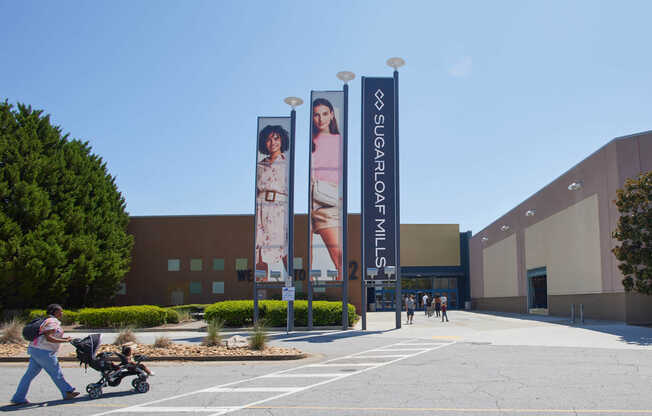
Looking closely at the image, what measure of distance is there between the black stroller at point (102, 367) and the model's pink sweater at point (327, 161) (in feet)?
59.2

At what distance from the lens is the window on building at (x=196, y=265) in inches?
1667

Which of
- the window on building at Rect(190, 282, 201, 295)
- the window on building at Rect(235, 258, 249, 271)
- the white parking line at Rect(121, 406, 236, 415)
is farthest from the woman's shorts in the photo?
the white parking line at Rect(121, 406, 236, 415)

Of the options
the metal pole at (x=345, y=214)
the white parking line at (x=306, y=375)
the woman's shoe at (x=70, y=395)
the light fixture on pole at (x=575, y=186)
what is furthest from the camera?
the light fixture on pole at (x=575, y=186)

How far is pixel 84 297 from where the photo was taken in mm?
35875

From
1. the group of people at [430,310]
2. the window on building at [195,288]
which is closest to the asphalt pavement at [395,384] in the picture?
the group of people at [430,310]

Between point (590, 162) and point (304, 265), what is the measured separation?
69.3 ft

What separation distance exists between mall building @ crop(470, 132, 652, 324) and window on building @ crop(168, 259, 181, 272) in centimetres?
2724

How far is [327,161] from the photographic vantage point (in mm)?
27469

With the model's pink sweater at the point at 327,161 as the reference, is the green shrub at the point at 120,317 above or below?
below

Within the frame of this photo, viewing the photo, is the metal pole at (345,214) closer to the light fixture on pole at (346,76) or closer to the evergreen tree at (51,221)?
the light fixture on pole at (346,76)

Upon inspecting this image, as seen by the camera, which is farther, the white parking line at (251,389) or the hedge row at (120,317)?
the hedge row at (120,317)

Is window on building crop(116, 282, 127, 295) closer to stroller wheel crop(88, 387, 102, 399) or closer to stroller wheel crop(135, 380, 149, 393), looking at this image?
stroller wheel crop(135, 380, 149, 393)

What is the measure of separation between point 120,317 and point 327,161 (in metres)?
13.5

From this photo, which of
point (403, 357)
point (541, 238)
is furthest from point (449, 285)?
point (403, 357)
